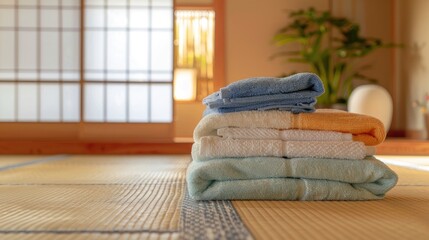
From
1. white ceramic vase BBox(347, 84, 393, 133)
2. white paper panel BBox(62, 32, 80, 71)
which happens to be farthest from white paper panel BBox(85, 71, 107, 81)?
white ceramic vase BBox(347, 84, 393, 133)

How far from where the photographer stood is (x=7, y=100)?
19.0ft

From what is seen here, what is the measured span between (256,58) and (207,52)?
8.92ft

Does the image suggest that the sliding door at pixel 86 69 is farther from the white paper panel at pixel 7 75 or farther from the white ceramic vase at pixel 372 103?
the white ceramic vase at pixel 372 103

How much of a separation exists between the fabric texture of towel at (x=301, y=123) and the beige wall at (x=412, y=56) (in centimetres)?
407

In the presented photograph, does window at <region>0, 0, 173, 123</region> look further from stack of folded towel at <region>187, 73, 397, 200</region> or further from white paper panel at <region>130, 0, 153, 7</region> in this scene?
stack of folded towel at <region>187, 73, 397, 200</region>

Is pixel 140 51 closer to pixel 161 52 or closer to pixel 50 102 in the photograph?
pixel 161 52

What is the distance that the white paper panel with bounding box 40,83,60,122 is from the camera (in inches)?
228

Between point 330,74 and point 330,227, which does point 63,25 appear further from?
point 330,227

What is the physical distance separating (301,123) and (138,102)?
4007 mm

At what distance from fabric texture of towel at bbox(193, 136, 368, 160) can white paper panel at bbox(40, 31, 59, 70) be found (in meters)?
4.07

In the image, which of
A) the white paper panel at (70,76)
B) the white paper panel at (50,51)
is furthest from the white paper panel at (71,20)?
the white paper panel at (70,76)

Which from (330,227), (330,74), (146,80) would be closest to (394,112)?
(330,74)

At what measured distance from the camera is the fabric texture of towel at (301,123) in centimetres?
198

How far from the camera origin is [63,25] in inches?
228
